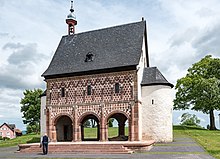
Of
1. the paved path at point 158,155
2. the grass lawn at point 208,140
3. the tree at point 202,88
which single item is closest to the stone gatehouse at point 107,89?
the grass lawn at point 208,140

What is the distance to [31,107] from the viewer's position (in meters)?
60.0

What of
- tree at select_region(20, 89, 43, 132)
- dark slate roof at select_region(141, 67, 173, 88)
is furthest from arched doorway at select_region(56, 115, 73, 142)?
tree at select_region(20, 89, 43, 132)

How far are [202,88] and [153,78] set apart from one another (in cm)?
1635

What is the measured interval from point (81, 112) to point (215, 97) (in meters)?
22.3

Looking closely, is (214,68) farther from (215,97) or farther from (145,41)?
(145,41)

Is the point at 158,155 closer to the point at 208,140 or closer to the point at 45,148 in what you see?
the point at 45,148

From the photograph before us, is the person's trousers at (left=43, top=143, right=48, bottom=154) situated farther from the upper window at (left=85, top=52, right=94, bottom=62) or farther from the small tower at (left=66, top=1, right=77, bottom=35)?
the small tower at (left=66, top=1, right=77, bottom=35)

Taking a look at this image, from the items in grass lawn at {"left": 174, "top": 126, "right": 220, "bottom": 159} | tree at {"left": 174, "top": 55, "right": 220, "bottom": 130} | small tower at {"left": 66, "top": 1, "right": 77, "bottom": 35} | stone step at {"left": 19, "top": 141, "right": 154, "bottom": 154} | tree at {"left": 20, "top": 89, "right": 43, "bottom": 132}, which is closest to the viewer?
grass lawn at {"left": 174, "top": 126, "right": 220, "bottom": 159}

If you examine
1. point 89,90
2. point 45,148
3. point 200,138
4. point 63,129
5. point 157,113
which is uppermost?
point 89,90

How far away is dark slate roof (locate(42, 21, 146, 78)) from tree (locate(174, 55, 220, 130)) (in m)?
17.0

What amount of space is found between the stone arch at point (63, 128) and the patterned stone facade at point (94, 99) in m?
0.63

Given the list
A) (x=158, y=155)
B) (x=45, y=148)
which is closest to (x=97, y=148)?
(x=45, y=148)

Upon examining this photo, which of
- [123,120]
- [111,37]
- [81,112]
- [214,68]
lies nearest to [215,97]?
[214,68]

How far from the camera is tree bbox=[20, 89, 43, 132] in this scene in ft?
198
